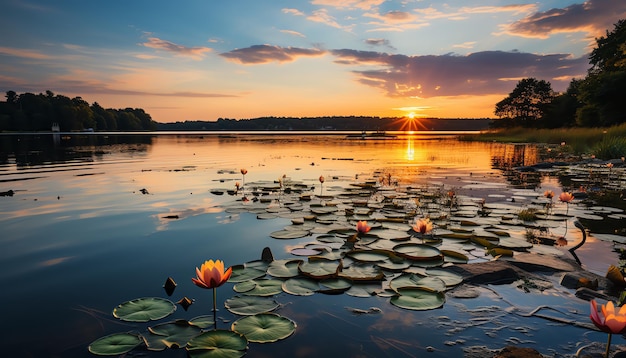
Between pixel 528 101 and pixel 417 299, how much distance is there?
306ft

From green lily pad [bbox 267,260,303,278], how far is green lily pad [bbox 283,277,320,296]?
171 mm

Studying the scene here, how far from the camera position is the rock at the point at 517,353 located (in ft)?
10.3

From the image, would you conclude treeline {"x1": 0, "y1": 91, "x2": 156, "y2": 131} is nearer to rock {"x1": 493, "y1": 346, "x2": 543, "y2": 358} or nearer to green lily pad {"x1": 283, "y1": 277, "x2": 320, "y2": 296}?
green lily pad {"x1": 283, "y1": 277, "x2": 320, "y2": 296}

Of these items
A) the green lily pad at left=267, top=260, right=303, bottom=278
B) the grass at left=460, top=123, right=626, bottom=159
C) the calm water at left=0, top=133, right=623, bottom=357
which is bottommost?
the calm water at left=0, top=133, right=623, bottom=357

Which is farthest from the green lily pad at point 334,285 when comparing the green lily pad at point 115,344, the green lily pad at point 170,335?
the green lily pad at point 115,344

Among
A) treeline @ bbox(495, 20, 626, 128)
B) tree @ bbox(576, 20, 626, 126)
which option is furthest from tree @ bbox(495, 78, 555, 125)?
tree @ bbox(576, 20, 626, 126)

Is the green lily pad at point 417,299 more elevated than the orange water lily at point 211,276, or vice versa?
the orange water lily at point 211,276

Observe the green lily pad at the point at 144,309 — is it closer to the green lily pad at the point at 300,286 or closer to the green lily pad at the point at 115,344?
the green lily pad at the point at 115,344

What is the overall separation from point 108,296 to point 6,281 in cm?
194

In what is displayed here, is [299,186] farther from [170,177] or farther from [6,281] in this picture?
[6,281]

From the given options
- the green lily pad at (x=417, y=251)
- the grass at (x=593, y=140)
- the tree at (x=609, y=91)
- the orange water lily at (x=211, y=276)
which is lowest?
the green lily pad at (x=417, y=251)

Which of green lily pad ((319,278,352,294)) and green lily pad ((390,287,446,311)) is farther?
green lily pad ((319,278,352,294))

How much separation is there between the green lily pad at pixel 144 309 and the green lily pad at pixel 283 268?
1479 millimetres

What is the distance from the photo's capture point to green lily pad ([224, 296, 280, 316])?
4141 mm
